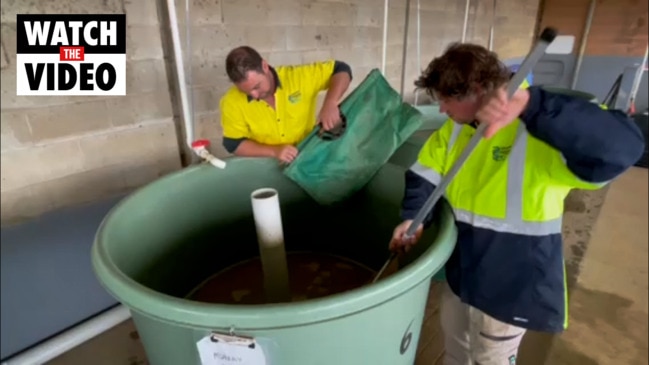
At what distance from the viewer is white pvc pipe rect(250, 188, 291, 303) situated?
1.00 metres

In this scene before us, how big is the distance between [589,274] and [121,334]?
181 centimetres

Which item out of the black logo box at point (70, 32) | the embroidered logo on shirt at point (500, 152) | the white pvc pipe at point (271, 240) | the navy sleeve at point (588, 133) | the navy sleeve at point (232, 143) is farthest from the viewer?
the navy sleeve at point (232, 143)

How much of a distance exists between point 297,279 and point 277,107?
1.85ft

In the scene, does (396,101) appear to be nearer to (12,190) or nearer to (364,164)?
(364,164)

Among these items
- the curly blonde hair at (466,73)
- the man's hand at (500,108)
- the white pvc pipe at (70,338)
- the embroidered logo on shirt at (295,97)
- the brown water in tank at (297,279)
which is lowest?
the white pvc pipe at (70,338)

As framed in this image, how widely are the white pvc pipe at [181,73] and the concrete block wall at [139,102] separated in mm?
39

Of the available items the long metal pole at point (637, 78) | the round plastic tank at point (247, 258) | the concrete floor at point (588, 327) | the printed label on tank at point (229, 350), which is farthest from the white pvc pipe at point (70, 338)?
the long metal pole at point (637, 78)

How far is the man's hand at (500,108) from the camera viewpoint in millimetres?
610

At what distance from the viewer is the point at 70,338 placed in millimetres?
1315

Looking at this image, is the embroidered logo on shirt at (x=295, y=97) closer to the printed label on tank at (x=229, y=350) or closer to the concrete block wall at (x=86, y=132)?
the concrete block wall at (x=86, y=132)

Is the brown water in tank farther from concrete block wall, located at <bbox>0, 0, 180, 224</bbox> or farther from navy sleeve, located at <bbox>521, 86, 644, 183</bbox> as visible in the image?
navy sleeve, located at <bbox>521, 86, 644, 183</bbox>

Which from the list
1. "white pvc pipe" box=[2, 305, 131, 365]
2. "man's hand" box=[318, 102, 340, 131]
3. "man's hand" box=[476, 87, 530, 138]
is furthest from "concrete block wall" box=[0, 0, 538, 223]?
"man's hand" box=[476, 87, 530, 138]

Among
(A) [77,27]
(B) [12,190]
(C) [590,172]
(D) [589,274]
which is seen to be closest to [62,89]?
(A) [77,27]

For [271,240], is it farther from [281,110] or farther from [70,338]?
[70,338]
